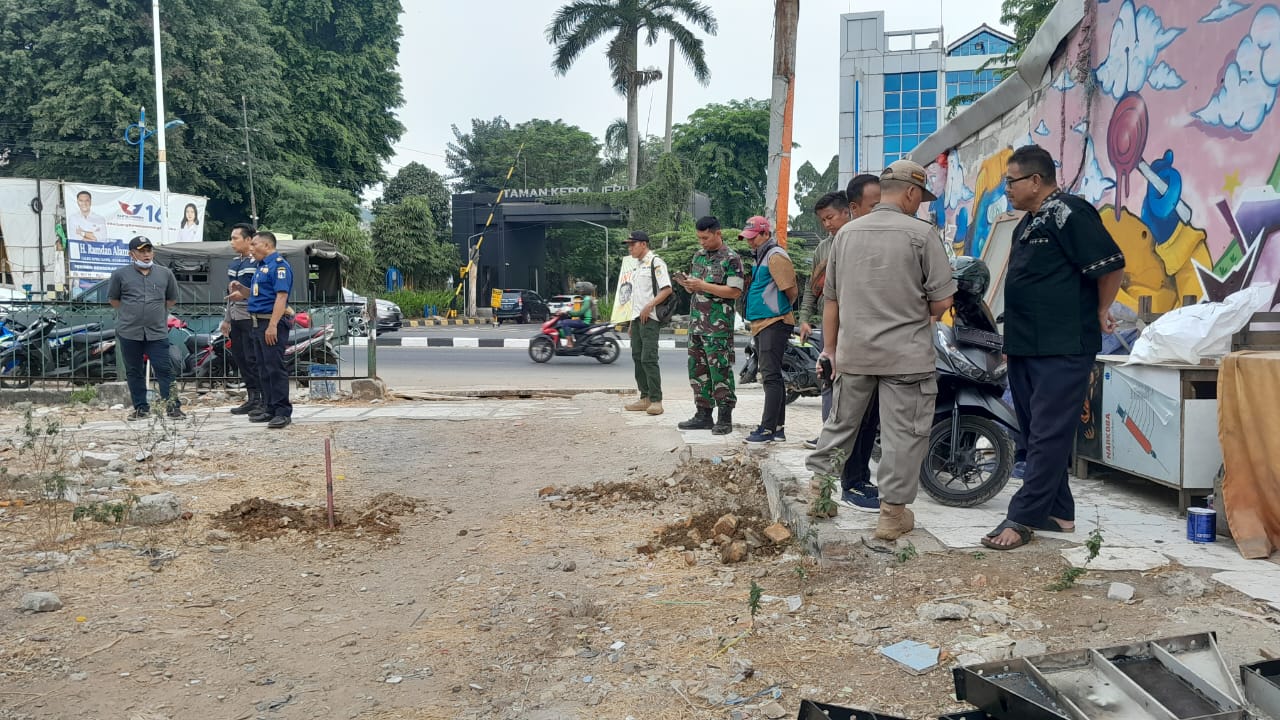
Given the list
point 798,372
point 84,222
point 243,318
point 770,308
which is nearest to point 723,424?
point 770,308

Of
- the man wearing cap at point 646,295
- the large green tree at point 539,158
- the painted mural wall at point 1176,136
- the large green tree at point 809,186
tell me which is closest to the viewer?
the painted mural wall at point 1176,136

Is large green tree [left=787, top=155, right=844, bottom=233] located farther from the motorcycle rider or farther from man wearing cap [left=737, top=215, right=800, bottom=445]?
man wearing cap [left=737, top=215, right=800, bottom=445]

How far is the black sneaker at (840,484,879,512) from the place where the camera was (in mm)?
4343

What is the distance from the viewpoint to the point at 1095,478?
530 centimetres

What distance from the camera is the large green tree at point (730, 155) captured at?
4147 cm

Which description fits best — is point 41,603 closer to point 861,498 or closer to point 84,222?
point 861,498

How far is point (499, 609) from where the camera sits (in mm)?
3719

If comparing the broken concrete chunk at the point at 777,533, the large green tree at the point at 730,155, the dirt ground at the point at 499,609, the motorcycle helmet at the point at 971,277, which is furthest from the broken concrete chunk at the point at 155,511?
the large green tree at the point at 730,155

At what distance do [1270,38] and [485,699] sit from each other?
536cm

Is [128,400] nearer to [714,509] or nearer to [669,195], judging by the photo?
[714,509]

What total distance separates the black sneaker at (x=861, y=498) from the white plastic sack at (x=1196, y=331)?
Result: 1509 mm

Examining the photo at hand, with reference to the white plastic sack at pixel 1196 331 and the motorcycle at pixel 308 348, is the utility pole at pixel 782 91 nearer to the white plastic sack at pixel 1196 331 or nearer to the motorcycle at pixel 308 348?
the motorcycle at pixel 308 348

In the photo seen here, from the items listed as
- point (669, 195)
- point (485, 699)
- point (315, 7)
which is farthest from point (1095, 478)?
point (315, 7)

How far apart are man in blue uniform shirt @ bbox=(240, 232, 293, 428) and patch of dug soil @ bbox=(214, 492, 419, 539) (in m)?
2.91
